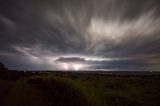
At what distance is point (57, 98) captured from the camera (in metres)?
11.8

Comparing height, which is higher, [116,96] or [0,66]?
[0,66]

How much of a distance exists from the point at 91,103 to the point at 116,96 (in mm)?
6665

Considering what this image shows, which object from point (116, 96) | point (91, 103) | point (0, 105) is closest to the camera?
point (91, 103)

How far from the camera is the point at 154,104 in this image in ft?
52.0

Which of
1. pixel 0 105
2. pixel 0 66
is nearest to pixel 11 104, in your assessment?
pixel 0 105

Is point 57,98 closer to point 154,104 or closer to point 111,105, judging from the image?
point 111,105

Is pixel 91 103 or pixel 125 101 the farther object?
pixel 125 101

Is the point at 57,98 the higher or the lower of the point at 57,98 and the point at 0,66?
the lower

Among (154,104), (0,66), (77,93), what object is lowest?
(154,104)

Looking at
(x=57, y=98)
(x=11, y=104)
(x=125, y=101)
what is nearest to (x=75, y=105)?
(x=57, y=98)

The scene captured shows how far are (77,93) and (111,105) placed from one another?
7.61 feet

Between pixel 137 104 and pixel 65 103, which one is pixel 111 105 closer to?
pixel 65 103

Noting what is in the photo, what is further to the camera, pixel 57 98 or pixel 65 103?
pixel 57 98

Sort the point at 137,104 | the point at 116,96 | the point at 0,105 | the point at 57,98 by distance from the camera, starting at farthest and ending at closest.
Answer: the point at 116,96 → the point at 137,104 → the point at 57,98 → the point at 0,105
